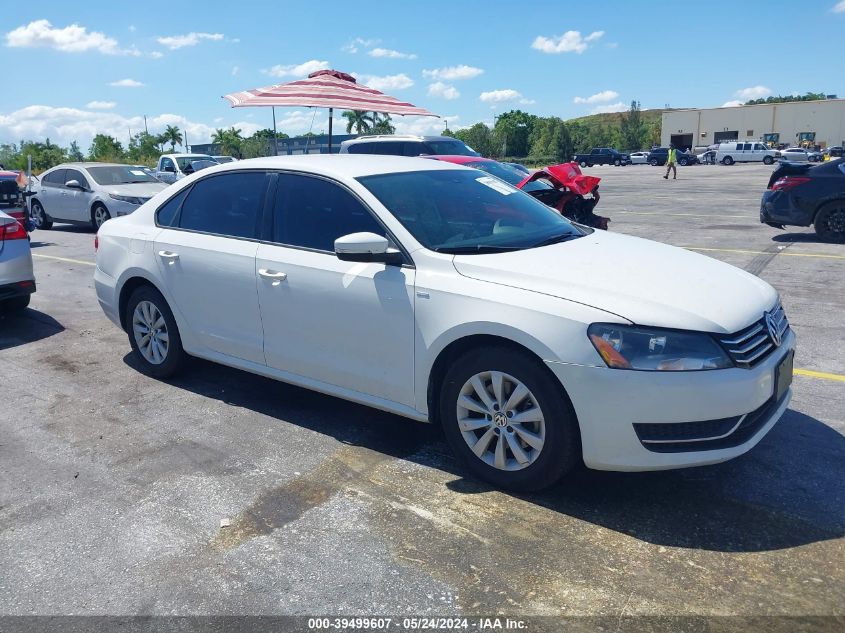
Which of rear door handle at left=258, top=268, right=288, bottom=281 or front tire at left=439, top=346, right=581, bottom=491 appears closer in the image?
front tire at left=439, top=346, right=581, bottom=491

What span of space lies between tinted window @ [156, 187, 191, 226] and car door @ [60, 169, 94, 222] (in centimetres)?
1099

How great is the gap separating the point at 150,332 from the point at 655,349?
151 inches

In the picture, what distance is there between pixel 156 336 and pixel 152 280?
0.45m

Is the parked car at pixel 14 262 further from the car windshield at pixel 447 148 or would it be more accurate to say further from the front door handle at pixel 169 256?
the car windshield at pixel 447 148

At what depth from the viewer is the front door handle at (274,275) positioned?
4.43 m

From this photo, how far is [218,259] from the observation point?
4.83 metres

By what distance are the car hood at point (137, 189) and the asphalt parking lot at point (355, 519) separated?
10253 millimetres

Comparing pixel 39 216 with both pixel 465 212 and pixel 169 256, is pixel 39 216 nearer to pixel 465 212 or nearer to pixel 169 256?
pixel 169 256

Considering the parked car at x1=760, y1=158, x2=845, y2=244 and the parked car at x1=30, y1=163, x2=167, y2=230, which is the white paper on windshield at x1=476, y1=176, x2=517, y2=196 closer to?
the parked car at x1=760, y1=158, x2=845, y2=244

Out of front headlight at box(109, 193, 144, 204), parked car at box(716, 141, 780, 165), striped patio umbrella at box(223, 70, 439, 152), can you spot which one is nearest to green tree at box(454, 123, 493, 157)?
parked car at box(716, 141, 780, 165)

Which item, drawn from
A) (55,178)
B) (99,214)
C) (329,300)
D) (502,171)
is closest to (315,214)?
(329,300)

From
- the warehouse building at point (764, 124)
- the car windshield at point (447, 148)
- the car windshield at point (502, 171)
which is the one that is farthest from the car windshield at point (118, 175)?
the warehouse building at point (764, 124)

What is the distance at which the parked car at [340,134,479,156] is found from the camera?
50.0 ft

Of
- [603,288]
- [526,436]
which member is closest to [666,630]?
[526,436]
